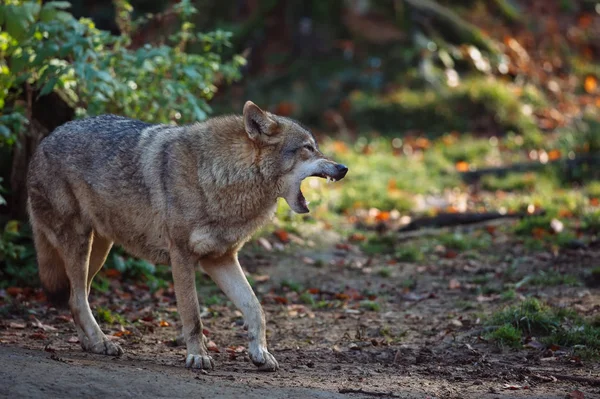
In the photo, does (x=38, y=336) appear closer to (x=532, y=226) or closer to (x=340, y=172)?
(x=340, y=172)

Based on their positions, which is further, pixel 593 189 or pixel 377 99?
pixel 377 99

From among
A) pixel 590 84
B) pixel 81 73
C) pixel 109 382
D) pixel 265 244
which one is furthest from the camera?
pixel 590 84

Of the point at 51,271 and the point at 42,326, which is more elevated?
the point at 51,271

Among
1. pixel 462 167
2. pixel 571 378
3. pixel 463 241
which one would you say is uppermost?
pixel 571 378

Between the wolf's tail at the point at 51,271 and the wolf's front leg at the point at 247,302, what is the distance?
1.26 meters

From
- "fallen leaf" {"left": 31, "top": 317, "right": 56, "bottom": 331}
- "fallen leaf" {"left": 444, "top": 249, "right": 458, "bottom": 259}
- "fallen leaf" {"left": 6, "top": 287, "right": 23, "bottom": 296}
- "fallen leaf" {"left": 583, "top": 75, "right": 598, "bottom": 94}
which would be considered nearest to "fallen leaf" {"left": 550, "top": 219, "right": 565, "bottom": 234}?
"fallen leaf" {"left": 444, "top": 249, "right": 458, "bottom": 259}

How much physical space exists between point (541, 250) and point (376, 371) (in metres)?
4.28

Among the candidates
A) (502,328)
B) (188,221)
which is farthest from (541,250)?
(188,221)

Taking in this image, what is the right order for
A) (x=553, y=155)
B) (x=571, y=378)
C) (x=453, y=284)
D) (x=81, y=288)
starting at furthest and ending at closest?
(x=553, y=155) < (x=453, y=284) < (x=81, y=288) < (x=571, y=378)

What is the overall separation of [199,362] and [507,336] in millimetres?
2496

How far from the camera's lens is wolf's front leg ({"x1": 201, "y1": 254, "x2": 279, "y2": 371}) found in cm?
602

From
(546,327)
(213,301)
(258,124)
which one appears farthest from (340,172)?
(213,301)

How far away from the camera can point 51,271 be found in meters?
6.86

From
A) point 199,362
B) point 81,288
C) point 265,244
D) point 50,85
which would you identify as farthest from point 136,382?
point 265,244
